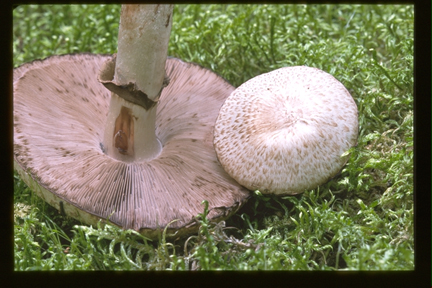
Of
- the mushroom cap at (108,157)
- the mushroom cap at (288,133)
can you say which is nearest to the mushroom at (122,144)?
the mushroom cap at (108,157)

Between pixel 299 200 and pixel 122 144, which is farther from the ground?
pixel 122 144

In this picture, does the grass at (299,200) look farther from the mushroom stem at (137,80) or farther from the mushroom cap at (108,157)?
the mushroom stem at (137,80)

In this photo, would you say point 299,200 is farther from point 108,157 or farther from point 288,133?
point 108,157

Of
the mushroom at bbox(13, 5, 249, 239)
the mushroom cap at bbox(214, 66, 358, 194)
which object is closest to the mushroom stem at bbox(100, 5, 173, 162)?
the mushroom at bbox(13, 5, 249, 239)

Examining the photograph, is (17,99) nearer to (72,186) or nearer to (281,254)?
(72,186)

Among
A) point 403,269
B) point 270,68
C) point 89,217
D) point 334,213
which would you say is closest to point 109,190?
point 89,217

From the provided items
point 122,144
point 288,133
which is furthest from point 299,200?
point 122,144
